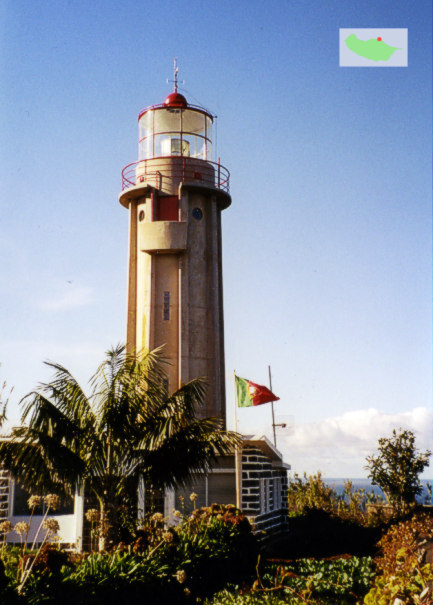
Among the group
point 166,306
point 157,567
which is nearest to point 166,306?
point 166,306

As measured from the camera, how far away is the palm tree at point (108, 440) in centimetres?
1516

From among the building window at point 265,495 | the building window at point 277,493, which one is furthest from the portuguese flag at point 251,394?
the building window at point 277,493

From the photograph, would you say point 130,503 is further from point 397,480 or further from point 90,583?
point 397,480

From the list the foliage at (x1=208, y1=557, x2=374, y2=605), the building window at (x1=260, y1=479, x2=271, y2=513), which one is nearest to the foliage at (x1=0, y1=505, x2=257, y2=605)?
the foliage at (x1=208, y1=557, x2=374, y2=605)

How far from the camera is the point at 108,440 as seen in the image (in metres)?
15.9

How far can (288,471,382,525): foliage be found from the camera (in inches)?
1182

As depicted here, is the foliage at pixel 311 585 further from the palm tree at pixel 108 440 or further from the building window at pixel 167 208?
the building window at pixel 167 208

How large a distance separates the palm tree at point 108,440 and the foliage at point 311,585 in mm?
3286

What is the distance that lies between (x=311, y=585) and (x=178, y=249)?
16.7m

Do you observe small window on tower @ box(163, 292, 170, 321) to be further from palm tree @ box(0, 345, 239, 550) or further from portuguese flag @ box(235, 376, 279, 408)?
palm tree @ box(0, 345, 239, 550)

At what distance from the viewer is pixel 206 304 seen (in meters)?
27.8

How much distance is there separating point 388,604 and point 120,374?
30.2 feet

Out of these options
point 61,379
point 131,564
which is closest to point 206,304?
point 61,379

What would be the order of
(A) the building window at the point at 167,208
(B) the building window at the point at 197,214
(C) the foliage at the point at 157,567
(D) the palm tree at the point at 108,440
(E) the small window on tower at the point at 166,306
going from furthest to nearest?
(B) the building window at the point at 197,214
(A) the building window at the point at 167,208
(E) the small window on tower at the point at 166,306
(D) the palm tree at the point at 108,440
(C) the foliage at the point at 157,567
